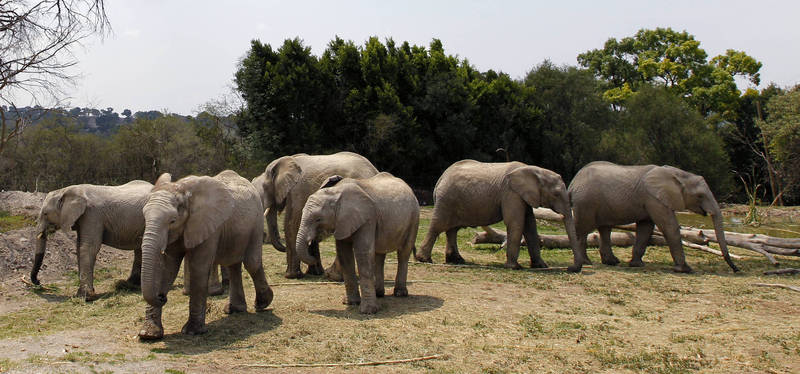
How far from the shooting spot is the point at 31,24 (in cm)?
1584

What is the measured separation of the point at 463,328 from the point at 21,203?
54.1 ft

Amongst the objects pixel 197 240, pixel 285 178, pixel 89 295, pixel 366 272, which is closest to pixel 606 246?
pixel 285 178

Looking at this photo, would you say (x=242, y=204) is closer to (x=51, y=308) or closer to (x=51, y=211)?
(x=51, y=308)

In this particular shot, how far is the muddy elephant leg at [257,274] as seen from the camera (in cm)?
953

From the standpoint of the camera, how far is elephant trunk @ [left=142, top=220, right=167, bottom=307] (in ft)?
24.0

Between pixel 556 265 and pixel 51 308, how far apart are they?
34.7 ft

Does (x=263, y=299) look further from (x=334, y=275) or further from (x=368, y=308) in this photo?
(x=334, y=275)

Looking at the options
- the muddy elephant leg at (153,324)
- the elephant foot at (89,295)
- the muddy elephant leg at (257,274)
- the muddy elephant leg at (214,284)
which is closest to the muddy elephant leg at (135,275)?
the elephant foot at (89,295)

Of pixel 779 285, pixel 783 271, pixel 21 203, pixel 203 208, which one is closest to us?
pixel 203 208

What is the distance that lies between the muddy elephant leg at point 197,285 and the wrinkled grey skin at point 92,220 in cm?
390

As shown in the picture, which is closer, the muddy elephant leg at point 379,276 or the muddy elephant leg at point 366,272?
the muddy elephant leg at point 366,272

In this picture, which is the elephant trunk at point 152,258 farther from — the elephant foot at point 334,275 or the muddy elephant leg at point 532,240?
the muddy elephant leg at point 532,240

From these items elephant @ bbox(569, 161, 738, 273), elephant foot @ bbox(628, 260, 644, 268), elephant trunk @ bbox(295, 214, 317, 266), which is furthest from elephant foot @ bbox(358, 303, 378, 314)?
elephant foot @ bbox(628, 260, 644, 268)

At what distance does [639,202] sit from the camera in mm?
15016
